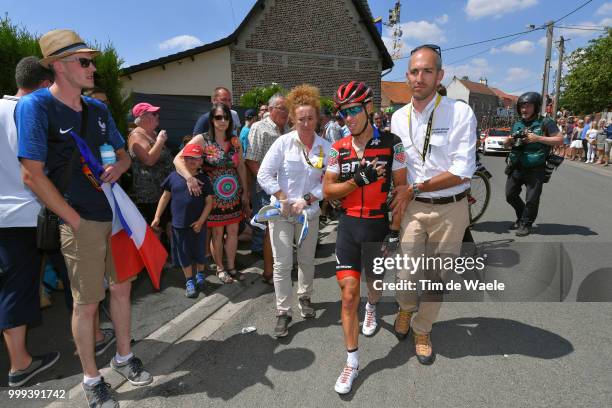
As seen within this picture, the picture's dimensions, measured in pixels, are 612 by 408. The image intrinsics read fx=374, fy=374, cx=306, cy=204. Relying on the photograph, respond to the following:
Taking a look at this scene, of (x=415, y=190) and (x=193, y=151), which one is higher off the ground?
(x=193, y=151)

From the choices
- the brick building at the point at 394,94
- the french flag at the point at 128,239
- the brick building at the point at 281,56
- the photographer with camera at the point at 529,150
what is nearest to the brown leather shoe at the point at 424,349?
the french flag at the point at 128,239

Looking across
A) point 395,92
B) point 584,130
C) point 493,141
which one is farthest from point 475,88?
point 584,130

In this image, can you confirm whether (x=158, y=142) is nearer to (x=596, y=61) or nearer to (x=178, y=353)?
(x=178, y=353)

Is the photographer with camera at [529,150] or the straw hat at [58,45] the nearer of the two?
the straw hat at [58,45]

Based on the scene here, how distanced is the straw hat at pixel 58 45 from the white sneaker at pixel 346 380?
265cm

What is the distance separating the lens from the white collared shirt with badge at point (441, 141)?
2660 mm

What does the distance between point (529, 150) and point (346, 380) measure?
16.5 feet

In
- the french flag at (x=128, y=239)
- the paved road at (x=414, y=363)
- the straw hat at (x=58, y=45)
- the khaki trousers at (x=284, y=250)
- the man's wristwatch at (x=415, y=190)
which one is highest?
the straw hat at (x=58, y=45)

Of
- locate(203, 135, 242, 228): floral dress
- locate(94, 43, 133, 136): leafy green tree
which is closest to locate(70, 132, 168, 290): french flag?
locate(203, 135, 242, 228): floral dress

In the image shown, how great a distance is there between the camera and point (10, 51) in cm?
423

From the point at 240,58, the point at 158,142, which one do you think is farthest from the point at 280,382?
the point at 240,58

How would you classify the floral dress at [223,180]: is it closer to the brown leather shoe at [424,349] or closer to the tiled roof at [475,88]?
the brown leather shoe at [424,349]

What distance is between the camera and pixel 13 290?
264 centimetres

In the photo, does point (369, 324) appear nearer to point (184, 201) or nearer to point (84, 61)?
point (184, 201)
